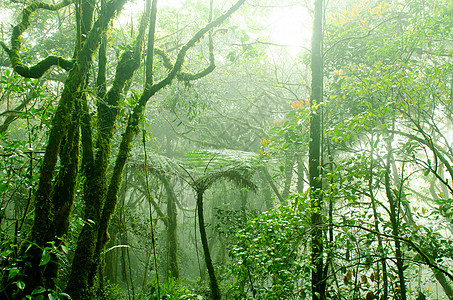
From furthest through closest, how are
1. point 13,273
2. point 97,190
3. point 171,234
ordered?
point 171,234
point 97,190
point 13,273

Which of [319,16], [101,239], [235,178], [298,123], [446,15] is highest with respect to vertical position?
[446,15]

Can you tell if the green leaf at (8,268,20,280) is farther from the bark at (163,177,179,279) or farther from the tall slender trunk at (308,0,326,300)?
the bark at (163,177,179,279)

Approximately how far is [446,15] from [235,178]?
3631 mm

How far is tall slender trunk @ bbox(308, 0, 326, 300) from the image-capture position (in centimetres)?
220

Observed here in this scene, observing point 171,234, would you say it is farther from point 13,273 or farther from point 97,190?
point 13,273

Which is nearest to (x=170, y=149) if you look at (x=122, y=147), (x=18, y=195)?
(x=18, y=195)

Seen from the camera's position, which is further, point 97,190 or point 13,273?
point 97,190

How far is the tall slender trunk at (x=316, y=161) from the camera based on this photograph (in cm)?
220

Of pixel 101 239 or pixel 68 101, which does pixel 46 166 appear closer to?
pixel 68 101

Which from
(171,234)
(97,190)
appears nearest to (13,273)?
(97,190)

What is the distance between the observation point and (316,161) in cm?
251

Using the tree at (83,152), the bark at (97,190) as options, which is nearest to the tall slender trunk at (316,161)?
the tree at (83,152)

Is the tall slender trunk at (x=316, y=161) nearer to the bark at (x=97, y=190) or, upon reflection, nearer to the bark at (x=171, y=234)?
the bark at (x=97, y=190)

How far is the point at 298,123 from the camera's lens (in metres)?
2.39
